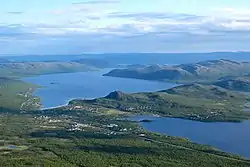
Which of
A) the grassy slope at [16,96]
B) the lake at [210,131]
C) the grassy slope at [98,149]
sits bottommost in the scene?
the lake at [210,131]

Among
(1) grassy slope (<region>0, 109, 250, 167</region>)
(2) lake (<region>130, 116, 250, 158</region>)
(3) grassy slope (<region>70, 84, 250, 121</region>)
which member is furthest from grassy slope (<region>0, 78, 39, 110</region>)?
(2) lake (<region>130, 116, 250, 158</region>)

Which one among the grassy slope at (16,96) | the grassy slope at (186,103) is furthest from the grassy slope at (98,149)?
the grassy slope at (16,96)

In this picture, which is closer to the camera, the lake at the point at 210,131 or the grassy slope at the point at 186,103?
the lake at the point at 210,131

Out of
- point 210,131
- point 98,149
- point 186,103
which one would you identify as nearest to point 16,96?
point 186,103

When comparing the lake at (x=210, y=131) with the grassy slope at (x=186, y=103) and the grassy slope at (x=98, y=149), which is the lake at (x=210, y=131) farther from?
the grassy slope at (x=186, y=103)

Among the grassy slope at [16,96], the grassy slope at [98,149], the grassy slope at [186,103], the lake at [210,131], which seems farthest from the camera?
the grassy slope at [16,96]

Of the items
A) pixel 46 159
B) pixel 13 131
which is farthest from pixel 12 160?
pixel 13 131

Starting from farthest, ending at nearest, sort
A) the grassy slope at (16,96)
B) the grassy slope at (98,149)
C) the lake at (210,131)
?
the grassy slope at (16,96) → the lake at (210,131) → the grassy slope at (98,149)

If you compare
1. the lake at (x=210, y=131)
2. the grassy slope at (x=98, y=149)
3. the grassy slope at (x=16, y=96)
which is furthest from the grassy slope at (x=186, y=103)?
the grassy slope at (x=98, y=149)

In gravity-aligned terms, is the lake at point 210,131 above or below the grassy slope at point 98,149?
below
